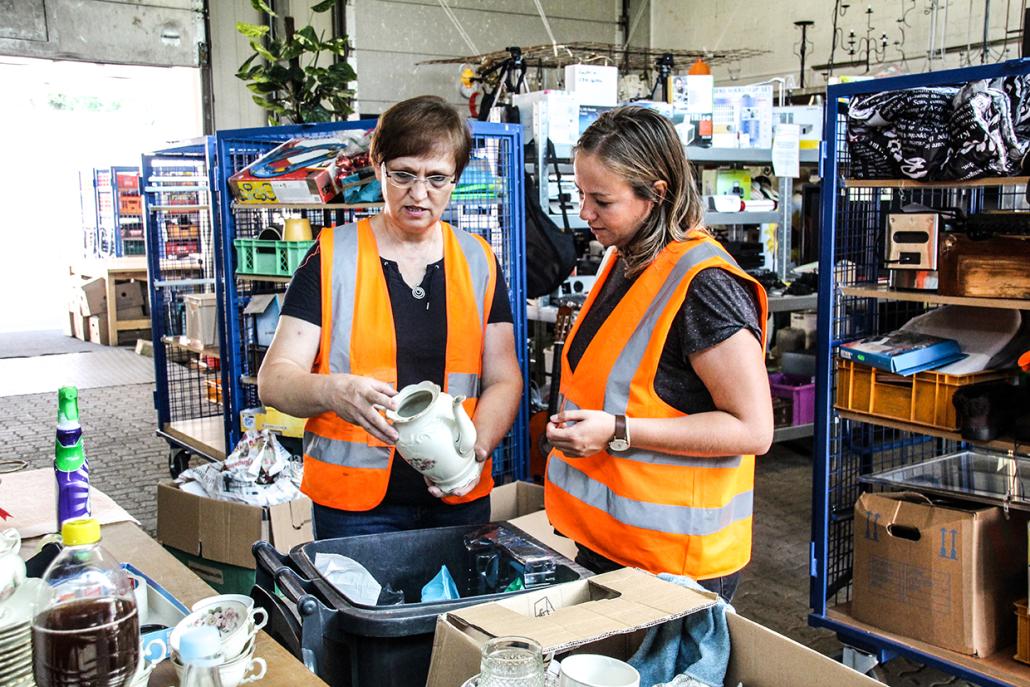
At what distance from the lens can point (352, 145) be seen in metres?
4.17

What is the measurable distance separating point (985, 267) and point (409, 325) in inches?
71.8

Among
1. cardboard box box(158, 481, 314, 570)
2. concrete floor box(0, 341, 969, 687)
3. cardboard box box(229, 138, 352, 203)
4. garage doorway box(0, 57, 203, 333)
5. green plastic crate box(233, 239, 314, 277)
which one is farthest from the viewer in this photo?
garage doorway box(0, 57, 203, 333)

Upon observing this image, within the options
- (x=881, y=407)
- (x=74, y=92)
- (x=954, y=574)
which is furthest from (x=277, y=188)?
(x=74, y=92)

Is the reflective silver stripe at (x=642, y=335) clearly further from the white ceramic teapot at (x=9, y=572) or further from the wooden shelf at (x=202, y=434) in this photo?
the wooden shelf at (x=202, y=434)

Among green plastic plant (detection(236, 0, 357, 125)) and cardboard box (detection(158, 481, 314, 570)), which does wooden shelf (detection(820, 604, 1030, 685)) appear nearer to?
cardboard box (detection(158, 481, 314, 570))

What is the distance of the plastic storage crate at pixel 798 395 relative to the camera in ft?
19.0

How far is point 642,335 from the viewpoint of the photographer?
1807 millimetres

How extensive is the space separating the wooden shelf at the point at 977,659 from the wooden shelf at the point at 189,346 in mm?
3563

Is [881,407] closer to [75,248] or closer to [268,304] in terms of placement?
[268,304]

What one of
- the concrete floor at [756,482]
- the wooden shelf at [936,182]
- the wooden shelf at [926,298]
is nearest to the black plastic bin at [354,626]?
the wooden shelf at [926,298]

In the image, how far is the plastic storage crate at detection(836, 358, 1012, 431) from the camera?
3041 millimetres

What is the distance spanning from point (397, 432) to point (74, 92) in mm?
12497

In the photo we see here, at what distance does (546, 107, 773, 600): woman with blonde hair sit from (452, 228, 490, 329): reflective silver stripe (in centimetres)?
37

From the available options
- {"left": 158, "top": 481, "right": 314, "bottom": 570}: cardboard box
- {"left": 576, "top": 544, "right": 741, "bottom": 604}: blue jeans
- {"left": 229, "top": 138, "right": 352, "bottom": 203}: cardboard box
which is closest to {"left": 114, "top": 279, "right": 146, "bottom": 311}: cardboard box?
{"left": 229, "top": 138, "right": 352, "bottom": 203}: cardboard box
